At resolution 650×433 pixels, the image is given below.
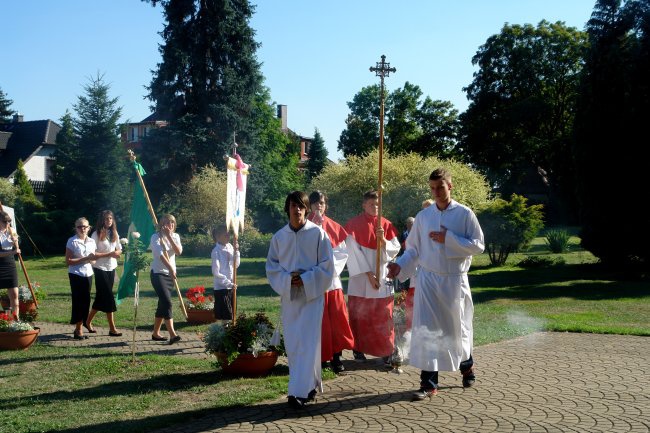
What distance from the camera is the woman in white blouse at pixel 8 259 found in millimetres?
11969

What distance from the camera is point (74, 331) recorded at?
12.6 metres

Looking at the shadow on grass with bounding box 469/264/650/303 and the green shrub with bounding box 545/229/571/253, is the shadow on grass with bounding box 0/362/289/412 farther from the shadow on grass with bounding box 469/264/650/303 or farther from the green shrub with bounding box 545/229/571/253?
the green shrub with bounding box 545/229/571/253

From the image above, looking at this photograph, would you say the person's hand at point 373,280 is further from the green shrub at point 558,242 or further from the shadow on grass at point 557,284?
the green shrub at point 558,242

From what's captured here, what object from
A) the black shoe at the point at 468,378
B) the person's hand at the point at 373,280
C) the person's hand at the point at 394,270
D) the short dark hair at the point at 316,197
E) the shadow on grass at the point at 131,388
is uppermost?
the short dark hair at the point at 316,197

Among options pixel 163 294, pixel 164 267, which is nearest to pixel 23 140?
pixel 164 267

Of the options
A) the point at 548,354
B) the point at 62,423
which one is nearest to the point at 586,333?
the point at 548,354

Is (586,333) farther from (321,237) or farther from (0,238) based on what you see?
(0,238)

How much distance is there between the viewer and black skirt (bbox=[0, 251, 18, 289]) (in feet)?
39.4

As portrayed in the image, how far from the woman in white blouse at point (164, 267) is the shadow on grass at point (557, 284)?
903 cm

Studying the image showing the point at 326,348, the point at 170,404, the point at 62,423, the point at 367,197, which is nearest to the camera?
the point at 62,423

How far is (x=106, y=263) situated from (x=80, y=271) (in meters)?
0.44

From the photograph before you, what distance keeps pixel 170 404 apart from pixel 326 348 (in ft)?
6.58

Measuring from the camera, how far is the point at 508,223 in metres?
26.6

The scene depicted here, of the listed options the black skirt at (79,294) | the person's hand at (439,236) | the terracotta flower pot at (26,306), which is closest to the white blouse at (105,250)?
the black skirt at (79,294)
